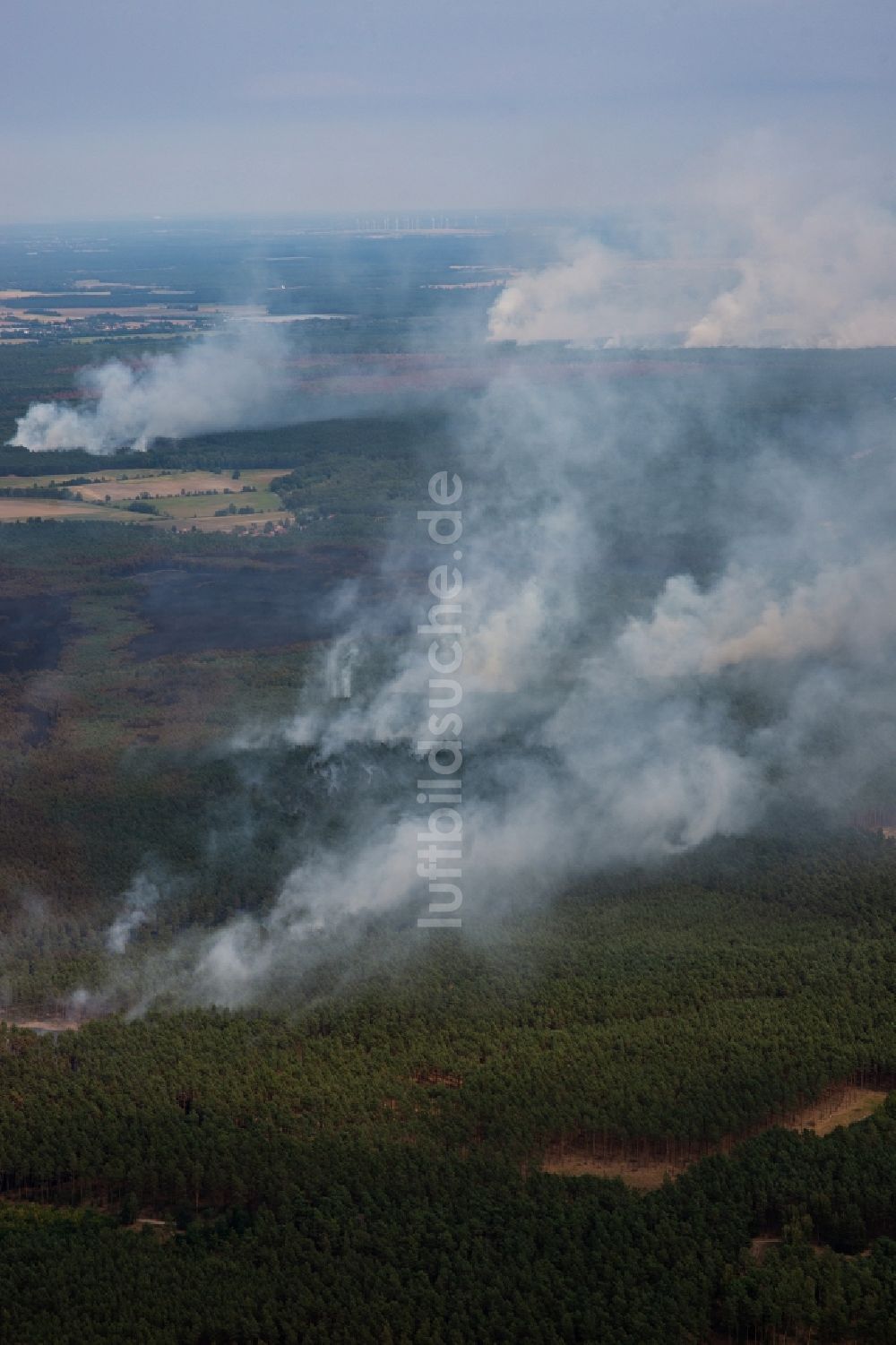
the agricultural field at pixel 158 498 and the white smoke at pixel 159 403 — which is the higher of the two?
the white smoke at pixel 159 403

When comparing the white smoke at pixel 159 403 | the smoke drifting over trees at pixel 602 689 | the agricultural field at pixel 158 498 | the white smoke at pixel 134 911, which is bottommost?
the white smoke at pixel 134 911

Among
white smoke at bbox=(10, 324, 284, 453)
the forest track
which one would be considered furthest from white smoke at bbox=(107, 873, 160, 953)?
white smoke at bbox=(10, 324, 284, 453)

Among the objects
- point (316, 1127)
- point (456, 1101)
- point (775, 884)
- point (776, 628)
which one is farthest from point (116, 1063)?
point (776, 628)

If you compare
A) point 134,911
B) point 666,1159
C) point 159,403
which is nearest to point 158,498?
point 159,403

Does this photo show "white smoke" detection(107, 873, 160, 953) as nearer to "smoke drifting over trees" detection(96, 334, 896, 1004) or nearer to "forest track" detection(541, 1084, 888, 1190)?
"smoke drifting over trees" detection(96, 334, 896, 1004)

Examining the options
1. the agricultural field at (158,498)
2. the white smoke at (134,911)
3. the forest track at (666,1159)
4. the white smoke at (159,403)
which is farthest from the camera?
the white smoke at (159,403)

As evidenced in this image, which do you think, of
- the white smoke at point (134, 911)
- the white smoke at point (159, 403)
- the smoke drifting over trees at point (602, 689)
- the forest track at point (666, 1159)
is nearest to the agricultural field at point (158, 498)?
the white smoke at point (159, 403)

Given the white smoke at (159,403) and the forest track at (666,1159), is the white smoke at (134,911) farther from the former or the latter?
the white smoke at (159,403)

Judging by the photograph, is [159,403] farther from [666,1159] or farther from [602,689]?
[666,1159]

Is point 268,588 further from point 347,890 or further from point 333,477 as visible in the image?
point 347,890
